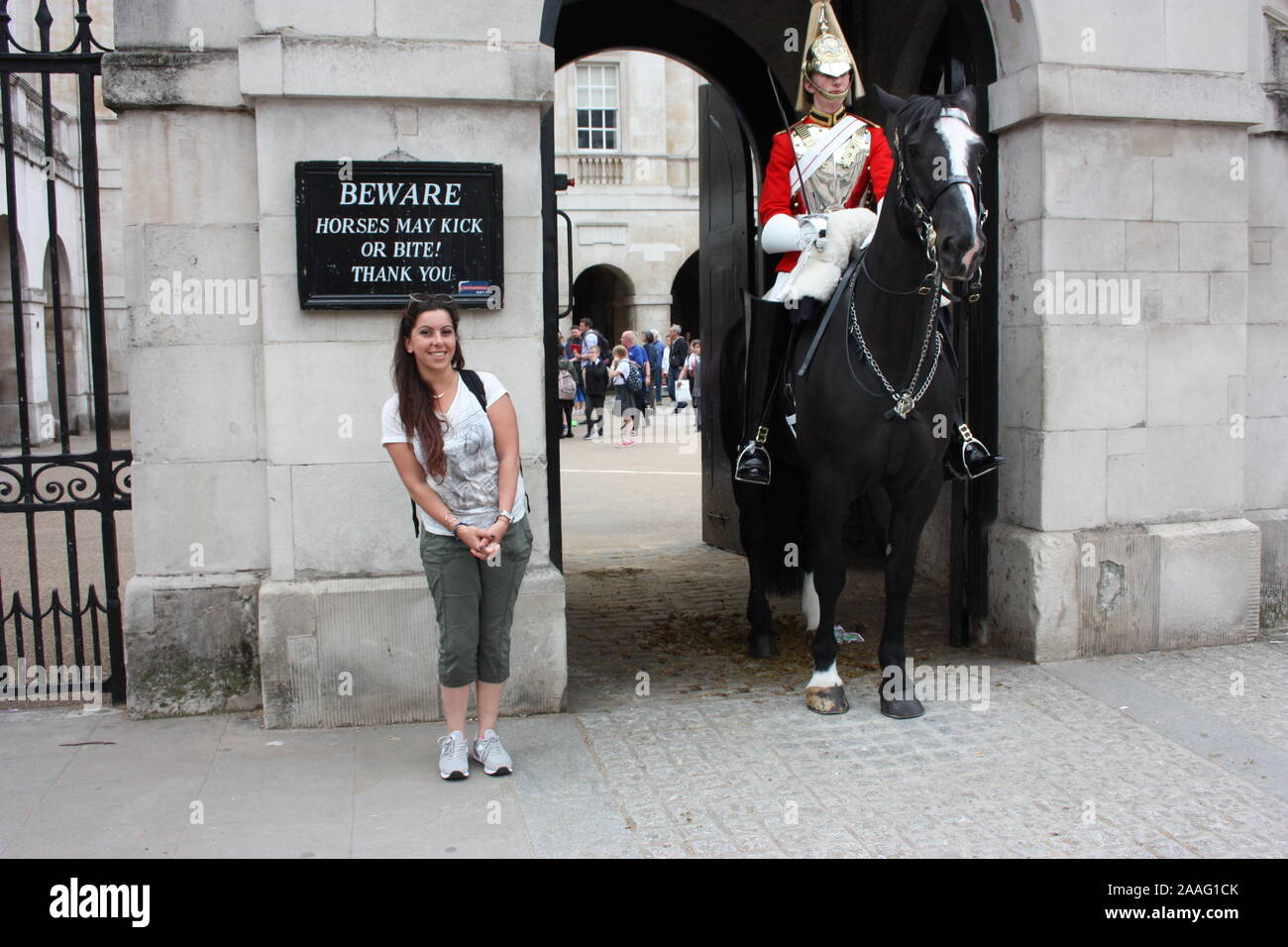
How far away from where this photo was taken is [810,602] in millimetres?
6574

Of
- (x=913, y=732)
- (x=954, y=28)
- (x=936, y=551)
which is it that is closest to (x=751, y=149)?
(x=954, y=28)

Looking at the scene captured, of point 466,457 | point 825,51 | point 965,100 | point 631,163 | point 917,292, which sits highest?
point 631,163

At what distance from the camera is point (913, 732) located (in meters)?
5.34

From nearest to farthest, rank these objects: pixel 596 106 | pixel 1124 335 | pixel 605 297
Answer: pixel 1124 335, pixel 596 106, pixel 605 297

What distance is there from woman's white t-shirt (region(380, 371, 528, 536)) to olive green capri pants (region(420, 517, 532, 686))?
0.35 feet

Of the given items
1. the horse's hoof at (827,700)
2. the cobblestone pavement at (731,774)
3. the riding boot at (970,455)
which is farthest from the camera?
the riding boot at (970,455)

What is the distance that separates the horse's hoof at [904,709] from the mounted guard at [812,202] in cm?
119

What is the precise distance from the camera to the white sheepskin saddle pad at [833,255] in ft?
19.3

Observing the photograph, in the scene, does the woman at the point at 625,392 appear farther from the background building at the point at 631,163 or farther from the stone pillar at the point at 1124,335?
the stone pillar at the point at 1124,335

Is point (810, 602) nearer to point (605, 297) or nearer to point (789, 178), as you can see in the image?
point (789, 178)

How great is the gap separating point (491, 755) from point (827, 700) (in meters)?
1.69

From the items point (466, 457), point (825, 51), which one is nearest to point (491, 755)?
point (466, 457)

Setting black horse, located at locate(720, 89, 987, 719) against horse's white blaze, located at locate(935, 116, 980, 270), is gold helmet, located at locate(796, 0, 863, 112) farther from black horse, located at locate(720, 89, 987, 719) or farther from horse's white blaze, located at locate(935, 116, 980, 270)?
horse's white blaze, located at locate(935, 116, 980, 270)

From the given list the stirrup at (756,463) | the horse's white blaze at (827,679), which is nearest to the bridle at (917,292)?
the stirrup at (756,463)
